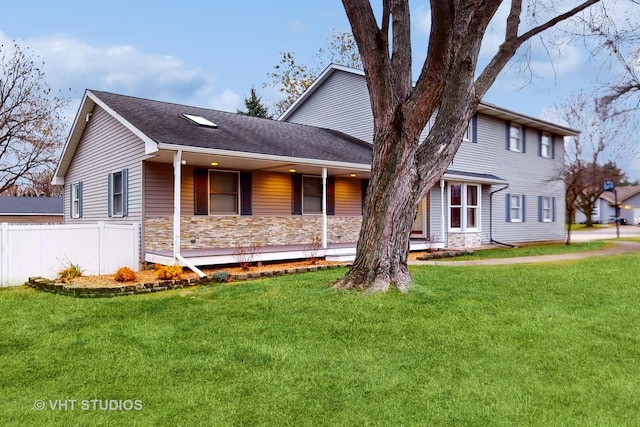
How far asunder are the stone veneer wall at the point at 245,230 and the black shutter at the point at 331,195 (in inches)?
19.2

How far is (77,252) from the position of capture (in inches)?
391

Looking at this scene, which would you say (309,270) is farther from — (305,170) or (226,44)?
(226,44)

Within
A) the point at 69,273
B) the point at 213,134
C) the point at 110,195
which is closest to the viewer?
the point at 69,273

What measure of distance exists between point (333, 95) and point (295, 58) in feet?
45.5

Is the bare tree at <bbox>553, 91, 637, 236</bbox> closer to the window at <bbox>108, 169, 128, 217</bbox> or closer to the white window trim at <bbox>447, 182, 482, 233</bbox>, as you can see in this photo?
the white window trim at <bbox>447, 182, 482, 233</bbox>

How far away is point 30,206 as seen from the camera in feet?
110

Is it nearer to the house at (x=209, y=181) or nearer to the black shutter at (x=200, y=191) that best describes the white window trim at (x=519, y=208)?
the house at (x=209, y=181)

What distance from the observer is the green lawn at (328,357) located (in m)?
3.25

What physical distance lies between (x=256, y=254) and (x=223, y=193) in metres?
2.63

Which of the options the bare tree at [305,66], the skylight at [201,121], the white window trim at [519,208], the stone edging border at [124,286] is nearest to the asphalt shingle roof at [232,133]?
A: the skylight at [201,121]

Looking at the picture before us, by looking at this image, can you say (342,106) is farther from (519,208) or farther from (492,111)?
(519,208)

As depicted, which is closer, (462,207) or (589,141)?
(462,207)

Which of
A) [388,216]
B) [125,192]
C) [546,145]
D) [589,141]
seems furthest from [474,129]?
[589,141]

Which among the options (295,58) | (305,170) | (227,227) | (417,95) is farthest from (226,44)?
(417,95)
